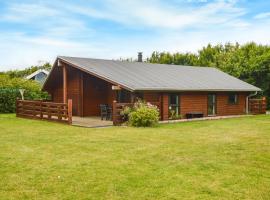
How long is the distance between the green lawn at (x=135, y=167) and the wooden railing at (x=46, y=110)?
4934mm

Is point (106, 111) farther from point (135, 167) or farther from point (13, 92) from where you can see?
point (135, 167)

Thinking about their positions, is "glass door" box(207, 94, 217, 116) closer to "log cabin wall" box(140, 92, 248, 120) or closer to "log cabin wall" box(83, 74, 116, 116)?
"log cabin wall" box(140, 92, 248, 120)

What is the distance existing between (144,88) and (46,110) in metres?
5.34

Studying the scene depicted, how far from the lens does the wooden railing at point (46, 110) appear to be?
17797mm

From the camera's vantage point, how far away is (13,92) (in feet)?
82.0

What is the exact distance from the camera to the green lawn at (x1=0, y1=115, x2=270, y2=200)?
20.6 feet

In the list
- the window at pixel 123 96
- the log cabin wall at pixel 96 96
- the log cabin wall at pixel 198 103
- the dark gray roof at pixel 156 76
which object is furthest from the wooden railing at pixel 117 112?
the log cabin wall at pixel 96 96

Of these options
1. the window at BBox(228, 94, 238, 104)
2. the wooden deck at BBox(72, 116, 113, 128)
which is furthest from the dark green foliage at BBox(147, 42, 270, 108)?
the wooden deck at BBox(72, 116, 113, 128)

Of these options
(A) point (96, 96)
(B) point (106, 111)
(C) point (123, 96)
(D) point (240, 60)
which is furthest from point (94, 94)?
(D) point (240, 60)

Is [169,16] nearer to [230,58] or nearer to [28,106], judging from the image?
[28,106]

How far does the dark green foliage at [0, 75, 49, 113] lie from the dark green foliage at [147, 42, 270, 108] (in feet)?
54.9

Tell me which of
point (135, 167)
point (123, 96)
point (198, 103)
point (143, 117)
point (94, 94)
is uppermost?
point (94, 94)

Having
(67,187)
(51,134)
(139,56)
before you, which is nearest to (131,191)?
(67,187)

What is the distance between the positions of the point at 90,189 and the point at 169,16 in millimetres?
19479
